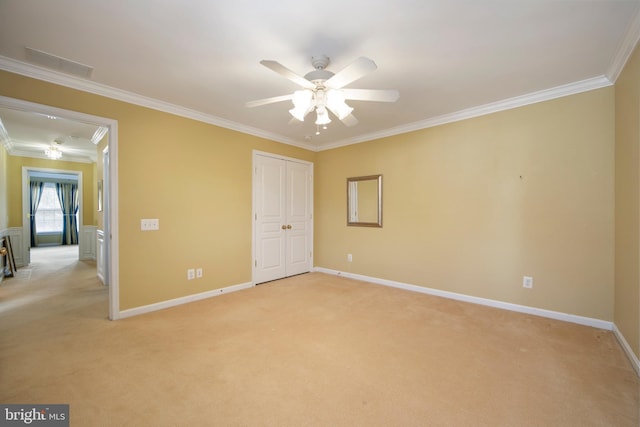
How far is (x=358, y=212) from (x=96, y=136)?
194 inches

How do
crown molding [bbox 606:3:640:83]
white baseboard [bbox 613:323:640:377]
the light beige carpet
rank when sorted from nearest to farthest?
the light beige carpet → crown molding [bbox 606:3:640:83] → white baseboard [bbox 613:323:640:377]

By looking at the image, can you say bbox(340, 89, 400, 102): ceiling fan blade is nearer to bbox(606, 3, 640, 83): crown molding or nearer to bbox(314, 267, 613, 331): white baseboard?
bbox(606, 3, 640, 83): crown molding

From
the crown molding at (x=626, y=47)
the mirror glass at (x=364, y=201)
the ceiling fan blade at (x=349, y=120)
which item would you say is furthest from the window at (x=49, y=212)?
the crown molding at (x=626, y=47)

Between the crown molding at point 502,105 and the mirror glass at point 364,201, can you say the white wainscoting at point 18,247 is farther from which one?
the crown molding at point 502,105

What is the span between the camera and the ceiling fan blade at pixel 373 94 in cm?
198

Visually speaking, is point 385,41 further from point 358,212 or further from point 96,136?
point 96,136

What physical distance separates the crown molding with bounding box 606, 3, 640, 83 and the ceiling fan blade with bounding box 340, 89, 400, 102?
1.61 meters

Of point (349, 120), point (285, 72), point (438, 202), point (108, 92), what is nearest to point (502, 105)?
point (438, 202)

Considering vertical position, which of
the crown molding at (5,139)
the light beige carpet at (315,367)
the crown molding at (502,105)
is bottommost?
the light beige carpet at (315,367)

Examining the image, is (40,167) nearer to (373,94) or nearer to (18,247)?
(18,247)

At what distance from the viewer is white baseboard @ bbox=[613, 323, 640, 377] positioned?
6.35 feet

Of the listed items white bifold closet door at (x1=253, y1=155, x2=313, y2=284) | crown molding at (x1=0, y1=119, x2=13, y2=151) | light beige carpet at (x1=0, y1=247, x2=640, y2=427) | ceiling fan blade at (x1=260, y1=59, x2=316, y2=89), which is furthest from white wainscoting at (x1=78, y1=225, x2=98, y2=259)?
ceiling fan blade at (x1=260, y1=59, x2=316, y2=89)

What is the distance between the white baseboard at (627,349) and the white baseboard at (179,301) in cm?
413

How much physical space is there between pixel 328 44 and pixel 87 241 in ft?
25.3
